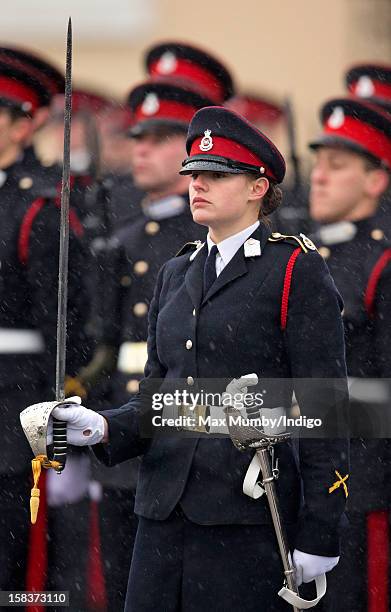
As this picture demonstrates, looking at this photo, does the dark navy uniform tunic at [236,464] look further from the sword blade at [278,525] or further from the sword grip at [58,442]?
the sword grip at [58,442]

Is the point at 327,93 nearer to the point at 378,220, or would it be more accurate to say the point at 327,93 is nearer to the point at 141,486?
the point at 378,220

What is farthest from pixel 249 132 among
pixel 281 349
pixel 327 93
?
pixel 327 93

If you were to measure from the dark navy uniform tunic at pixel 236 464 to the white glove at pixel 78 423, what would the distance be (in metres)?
0.08

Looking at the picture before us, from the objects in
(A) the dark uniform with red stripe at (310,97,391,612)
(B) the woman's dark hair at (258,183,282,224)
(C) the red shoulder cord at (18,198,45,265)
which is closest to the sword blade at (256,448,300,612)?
(B) the woman's dark hair at (258,183,282,224)

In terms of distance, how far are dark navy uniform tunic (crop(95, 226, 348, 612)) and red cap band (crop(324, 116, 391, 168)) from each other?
6.67 feet

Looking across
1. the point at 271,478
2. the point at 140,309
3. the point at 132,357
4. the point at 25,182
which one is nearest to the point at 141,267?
the point at 140,309

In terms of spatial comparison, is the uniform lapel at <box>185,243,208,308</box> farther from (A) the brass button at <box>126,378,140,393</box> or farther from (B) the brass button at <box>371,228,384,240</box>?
(B) the brass button at <box>371,228,384,240</box>

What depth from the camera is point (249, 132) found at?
4582 mm

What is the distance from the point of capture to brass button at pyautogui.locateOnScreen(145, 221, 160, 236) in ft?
21.3

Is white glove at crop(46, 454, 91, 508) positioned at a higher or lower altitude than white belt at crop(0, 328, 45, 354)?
lower

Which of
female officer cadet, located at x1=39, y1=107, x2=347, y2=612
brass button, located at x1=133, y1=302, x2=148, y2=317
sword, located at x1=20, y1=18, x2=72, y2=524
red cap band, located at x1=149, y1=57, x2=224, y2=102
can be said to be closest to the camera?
sword, located at x1=20, y1=18, x2=72, y2=524

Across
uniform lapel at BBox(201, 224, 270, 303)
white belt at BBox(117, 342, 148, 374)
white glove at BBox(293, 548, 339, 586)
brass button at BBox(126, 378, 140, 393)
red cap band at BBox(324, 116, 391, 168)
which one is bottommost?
white glove at BBox(293, 548, 339, 586)

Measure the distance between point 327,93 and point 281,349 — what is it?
14.6m

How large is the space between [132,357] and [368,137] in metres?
1.33
